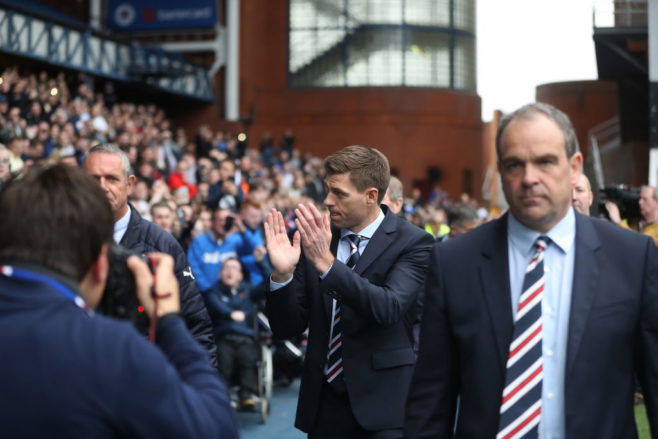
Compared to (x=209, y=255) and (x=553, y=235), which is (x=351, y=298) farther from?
(x=209, y=255)

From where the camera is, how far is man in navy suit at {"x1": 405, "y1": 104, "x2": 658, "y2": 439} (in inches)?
113

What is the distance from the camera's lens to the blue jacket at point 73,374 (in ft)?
7.04

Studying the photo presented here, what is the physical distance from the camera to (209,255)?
10.5 metres

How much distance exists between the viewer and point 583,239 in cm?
301

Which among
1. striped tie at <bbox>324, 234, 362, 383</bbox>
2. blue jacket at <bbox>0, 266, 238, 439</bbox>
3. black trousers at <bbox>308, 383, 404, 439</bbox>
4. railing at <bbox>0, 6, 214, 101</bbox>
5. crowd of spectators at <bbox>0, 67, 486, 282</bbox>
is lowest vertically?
black trousers at <bbox>308, 383, 404, 439</bbox>

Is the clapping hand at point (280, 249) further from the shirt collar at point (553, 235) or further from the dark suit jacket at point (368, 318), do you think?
the shirt collar at point (553, 235)

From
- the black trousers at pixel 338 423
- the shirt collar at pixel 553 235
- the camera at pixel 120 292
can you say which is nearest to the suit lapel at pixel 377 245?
the black trousers at pixel 338 423

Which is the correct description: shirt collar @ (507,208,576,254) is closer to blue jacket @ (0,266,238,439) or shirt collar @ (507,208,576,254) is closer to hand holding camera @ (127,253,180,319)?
hand holding camera @ (127,253,180,319)

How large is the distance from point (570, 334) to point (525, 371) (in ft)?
0.57

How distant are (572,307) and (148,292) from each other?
1.26 m

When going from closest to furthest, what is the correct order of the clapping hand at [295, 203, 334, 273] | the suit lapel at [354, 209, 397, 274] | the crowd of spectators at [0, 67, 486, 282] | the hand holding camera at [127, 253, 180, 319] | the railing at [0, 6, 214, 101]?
the hand holding camera at [127, 253, 180, 319] → the clapping hand at [295, 203, 334, 273] → the suit lapel at [354, 209, 397, 274] → the crowd of spectators at [0, 67, 486, 282] → the railing at [0, 6, 214, 101]

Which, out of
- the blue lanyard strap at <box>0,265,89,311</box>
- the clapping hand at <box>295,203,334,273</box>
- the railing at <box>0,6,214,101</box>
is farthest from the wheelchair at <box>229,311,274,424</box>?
the railing at <box>0,6,214,101</box>

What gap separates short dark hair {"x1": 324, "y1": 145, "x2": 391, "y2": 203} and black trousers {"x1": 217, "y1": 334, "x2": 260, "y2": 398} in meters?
5.24

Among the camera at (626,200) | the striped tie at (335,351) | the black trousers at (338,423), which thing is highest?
the camera at (626,200)
